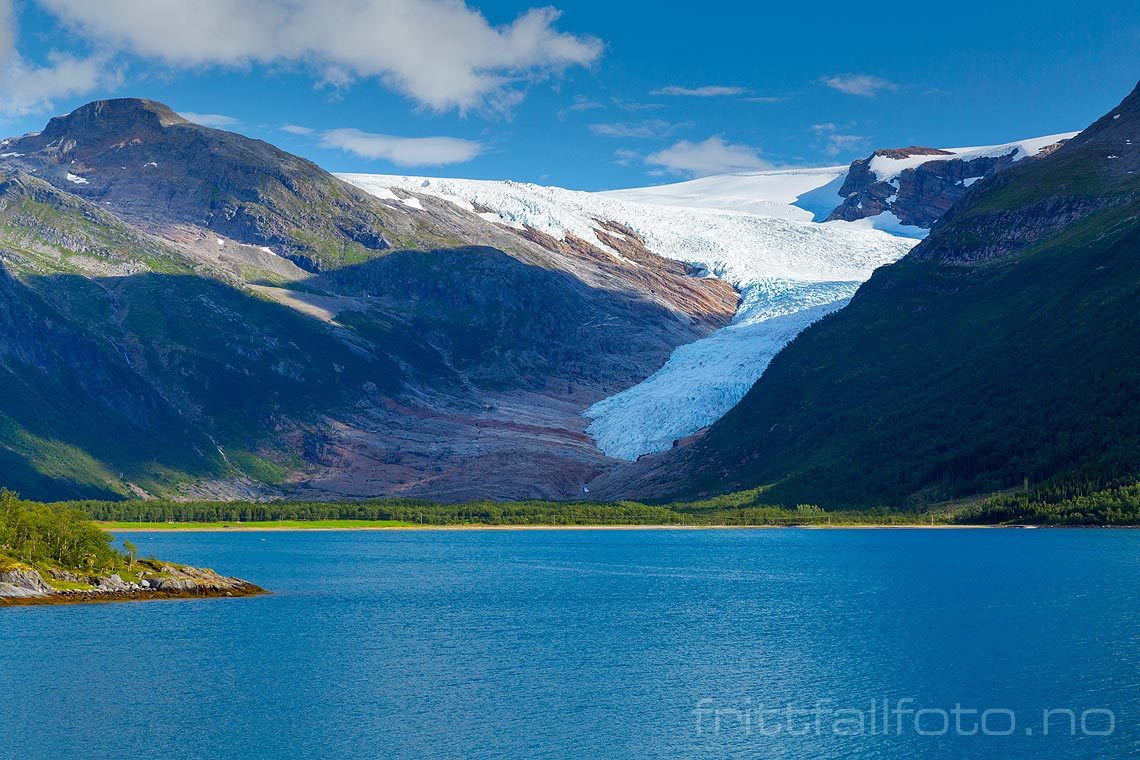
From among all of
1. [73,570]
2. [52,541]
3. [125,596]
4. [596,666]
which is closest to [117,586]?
[125,596]

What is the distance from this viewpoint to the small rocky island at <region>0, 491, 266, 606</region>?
101 m

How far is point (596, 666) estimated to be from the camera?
75750mm

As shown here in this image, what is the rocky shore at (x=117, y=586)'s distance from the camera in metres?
99.6

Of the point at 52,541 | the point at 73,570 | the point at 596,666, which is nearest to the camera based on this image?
the point at 596,666

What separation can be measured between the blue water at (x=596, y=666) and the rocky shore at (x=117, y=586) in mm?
3482

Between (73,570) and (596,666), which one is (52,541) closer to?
(73,570)

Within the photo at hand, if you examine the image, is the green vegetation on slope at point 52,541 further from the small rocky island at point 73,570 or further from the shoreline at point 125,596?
the shoreline at point 125,596

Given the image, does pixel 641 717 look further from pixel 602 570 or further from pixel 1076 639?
pixel 602 570

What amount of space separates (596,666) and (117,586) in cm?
4494

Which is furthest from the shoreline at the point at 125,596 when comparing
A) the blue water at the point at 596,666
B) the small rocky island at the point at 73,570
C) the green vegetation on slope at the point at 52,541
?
the green vegetation on slope at the point at 52,541

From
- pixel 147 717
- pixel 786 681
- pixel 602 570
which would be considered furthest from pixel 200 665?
pixel 602 570

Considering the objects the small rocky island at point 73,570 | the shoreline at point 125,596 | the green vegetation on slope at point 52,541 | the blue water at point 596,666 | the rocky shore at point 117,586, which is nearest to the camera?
the blue water at point 596,666

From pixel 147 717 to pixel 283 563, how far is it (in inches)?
3289

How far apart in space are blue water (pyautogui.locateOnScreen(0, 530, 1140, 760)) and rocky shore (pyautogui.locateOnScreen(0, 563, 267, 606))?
3.48 metres
